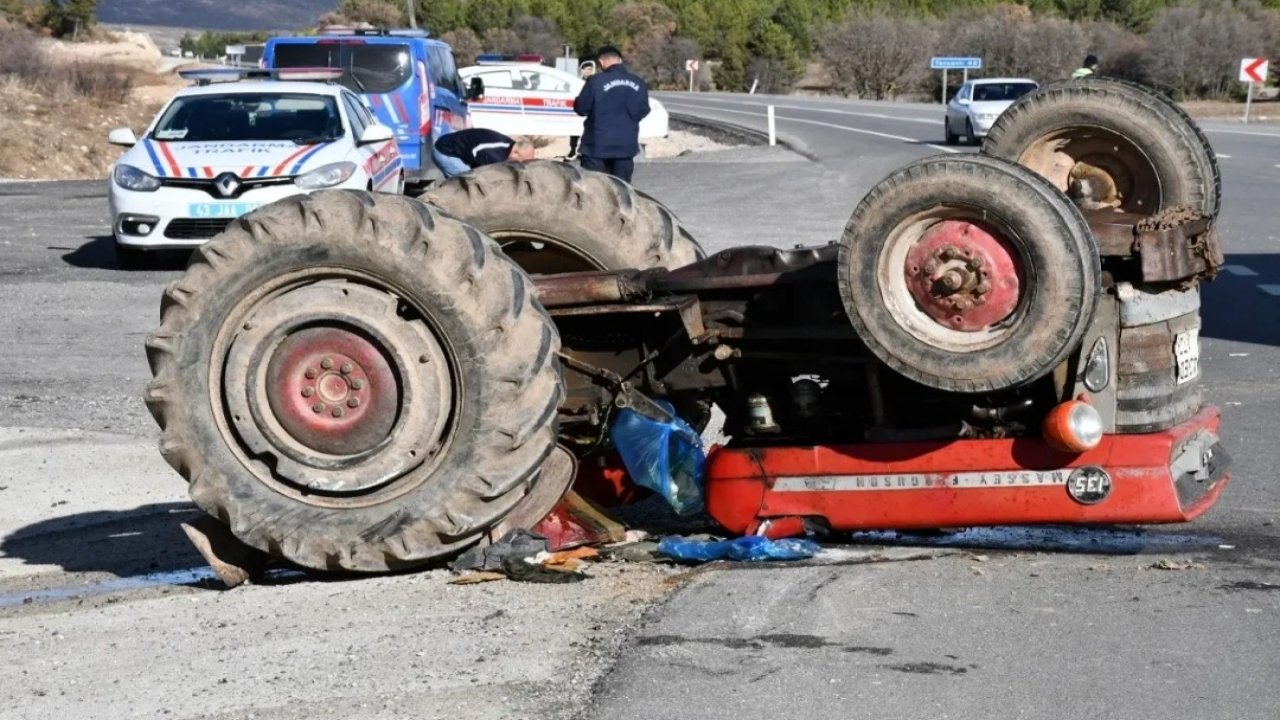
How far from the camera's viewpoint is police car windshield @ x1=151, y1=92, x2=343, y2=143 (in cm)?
1766

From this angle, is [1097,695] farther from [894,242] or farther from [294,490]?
[294,490]

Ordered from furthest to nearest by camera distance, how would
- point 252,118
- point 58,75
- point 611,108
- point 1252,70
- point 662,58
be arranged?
1. point 662,58
2. point 1252,70
3. point 58,75
4. point 252,118
5. point 611,108

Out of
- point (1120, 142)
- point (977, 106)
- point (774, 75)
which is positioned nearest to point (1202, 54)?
point (774, 75)

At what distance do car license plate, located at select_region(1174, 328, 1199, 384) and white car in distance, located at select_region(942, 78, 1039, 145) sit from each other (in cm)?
3221

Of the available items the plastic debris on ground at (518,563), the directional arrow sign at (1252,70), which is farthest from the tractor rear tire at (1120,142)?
the directional arrow sign at (1252,70)

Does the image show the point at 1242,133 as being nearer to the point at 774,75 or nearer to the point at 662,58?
the point at 774,75

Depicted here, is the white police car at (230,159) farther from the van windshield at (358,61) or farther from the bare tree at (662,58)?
the bare tree at (662,58)

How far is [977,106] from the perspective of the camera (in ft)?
127

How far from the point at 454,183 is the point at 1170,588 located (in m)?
3.11

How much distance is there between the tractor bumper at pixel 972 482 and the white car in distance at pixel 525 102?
96.5ft

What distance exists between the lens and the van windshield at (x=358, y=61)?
82.9ft

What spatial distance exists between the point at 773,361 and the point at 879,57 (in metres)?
75.7

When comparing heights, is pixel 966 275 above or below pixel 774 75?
above

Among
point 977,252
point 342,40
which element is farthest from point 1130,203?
point 342,40
